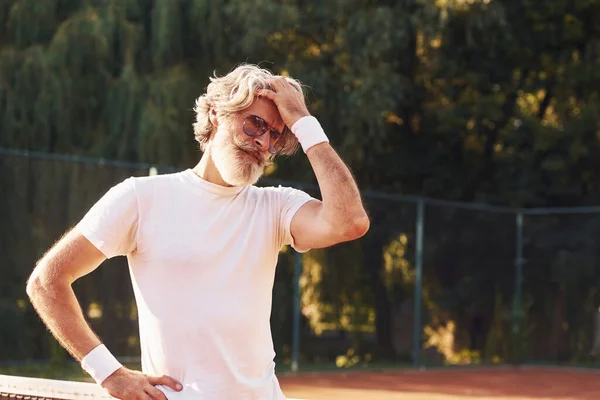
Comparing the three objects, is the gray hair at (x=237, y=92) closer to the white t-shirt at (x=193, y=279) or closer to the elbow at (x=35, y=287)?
the white t-shirt at (x=193, y=279)

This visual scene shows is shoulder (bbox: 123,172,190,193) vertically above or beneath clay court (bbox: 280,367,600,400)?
above

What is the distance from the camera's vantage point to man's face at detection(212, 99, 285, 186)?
2.95 meters

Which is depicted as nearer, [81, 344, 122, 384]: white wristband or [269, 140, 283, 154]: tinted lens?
[81, 344, 122, 384]: white wristband

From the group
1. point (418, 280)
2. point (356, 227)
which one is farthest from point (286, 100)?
point (418, 280)

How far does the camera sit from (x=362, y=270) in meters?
16.8

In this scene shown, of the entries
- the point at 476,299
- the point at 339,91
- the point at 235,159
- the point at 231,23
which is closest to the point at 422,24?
the point at 339,91

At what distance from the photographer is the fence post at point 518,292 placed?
19.2 m

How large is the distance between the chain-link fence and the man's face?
33.6ft

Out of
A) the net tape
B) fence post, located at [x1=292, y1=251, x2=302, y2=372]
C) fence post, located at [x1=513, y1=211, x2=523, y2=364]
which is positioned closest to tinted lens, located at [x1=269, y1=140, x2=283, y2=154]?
the net tape

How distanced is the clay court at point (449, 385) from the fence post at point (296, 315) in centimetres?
→ 32

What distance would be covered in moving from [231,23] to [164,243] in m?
15.1

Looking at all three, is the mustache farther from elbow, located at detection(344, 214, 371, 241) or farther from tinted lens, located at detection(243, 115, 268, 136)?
elbow, located at detection(344, 214, 371, 241)

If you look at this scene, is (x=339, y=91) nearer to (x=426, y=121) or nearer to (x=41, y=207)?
(x=426, y=121)

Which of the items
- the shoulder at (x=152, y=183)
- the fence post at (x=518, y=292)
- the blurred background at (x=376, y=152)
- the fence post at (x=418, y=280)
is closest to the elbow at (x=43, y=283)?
the shoulder at (x=152, y=183)
